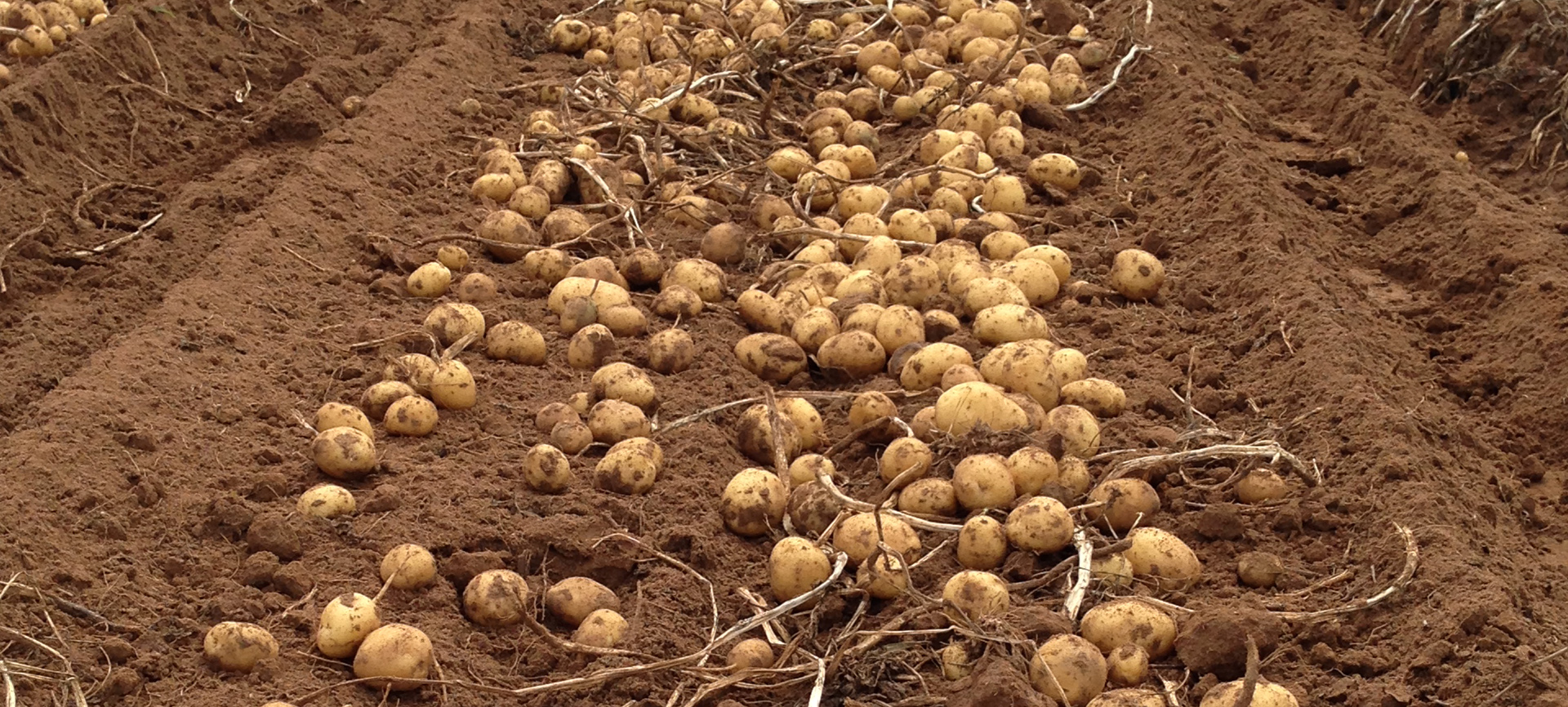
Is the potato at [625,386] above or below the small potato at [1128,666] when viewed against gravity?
below

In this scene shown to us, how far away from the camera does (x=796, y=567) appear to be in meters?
2.92

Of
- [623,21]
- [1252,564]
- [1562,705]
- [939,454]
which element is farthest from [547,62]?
[1562,705]

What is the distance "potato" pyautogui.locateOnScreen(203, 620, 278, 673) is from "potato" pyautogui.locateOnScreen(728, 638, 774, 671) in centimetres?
87

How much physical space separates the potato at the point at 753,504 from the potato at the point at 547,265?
51.9 inches

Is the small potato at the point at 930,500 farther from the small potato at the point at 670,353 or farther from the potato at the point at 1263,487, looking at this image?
the small potato at the point at 670,353

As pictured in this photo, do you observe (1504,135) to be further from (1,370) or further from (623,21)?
(1,370)

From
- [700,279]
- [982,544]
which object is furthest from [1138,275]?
[982,544]

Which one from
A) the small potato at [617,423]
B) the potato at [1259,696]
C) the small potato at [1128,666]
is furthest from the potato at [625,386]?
the potato at [1259,696]

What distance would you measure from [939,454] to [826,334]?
677 mm

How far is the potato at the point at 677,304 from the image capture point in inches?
161

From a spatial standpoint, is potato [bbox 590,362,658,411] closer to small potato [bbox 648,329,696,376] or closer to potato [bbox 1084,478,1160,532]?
small potato [bbox 648,329,696,376]

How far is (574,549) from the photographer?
10.1 feet

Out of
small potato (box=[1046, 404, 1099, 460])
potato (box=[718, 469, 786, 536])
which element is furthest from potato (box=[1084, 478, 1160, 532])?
potato (box=[718, 469, 786, 536])

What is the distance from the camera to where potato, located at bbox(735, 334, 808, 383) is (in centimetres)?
383
